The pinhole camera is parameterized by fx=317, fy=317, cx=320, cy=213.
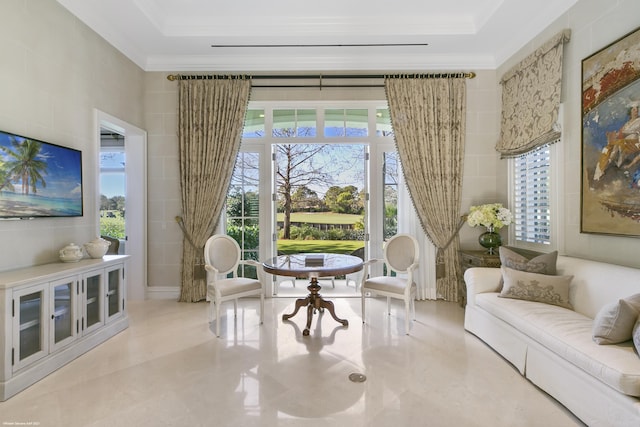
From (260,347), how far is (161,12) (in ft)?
12.5

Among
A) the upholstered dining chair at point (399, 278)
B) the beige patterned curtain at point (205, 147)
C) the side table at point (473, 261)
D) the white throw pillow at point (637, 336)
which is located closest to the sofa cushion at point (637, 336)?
the white throw pillow at point (637, 336)

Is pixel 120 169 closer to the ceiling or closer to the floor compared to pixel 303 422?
closer to the ceiling

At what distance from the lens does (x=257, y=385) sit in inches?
89.6

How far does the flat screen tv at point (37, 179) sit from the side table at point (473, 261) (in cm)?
432

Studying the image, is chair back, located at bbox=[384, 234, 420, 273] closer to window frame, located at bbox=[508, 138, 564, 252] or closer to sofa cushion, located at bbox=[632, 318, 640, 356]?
window frame, located at bbox=[508, 138, 564, 252]

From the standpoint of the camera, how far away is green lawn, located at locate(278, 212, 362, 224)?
590 centimetres

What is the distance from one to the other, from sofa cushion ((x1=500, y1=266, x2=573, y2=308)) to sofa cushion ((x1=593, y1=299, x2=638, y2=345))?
0.75 meters

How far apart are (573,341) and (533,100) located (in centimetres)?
265

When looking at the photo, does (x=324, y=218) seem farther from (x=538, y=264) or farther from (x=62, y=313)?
(x=62, y=313)

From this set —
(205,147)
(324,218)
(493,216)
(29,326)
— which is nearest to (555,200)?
(493,216)

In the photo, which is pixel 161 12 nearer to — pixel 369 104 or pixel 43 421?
pixel 369 104

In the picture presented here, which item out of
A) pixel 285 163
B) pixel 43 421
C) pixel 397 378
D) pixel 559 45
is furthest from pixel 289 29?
A: pixel 43 421

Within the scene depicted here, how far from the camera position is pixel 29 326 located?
7.50 ft

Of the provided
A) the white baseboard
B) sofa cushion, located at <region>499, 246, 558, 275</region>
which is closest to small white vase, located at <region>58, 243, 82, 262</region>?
the white baseboard
